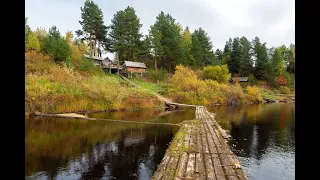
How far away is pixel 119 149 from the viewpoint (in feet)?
43.0

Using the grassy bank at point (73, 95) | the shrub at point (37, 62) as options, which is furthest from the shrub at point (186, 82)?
the shrub at point (37, 62)

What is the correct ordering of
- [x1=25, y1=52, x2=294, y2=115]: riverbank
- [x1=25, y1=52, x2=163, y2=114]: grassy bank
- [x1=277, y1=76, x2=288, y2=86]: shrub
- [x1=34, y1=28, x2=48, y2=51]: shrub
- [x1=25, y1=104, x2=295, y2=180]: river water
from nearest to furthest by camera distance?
[x1=25, y1=104, x2=295, y2=180]: river water
[x1=25, y1=52, x2=163, y2=114]: grassy bank
[x1=25, y1=52, x2=294, y2=115]: riverbank
[x1=34, y1=28, x2=48, y2=51]: shrub
[x1=277, y1=76, x2=288, y2=86]: shrub

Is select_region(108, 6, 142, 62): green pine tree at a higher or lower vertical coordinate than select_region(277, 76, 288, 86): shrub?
higher

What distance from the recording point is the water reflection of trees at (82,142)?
10373mm

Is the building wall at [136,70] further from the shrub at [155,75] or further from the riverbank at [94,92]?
the riverbank at [94,92]

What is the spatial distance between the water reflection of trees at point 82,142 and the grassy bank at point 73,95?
167 inches

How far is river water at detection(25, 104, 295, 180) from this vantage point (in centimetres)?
986

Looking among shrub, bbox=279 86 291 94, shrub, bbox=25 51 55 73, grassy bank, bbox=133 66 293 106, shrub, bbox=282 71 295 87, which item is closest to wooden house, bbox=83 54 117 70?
grassy bank, bbox=133 66 293 106

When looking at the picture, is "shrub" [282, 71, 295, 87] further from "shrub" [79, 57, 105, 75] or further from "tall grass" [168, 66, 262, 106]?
"shrub" [79, 57, 105, 75]

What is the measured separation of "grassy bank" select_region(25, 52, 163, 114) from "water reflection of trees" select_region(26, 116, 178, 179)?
167 inches

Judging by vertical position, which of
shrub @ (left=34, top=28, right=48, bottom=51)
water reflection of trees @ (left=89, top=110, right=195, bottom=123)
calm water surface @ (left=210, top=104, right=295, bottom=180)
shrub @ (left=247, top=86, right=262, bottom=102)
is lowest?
calm water surface @ (left=210, top=104, right=295, bottom=180)

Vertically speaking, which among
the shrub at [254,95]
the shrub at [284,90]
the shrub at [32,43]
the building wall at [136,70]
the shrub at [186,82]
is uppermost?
the shrub at [32,43]
